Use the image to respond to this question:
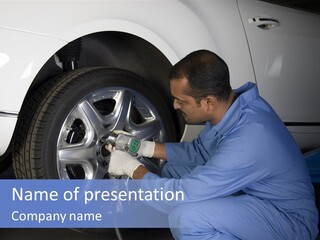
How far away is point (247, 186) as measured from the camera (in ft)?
6.36

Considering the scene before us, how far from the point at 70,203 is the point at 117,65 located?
70 cm

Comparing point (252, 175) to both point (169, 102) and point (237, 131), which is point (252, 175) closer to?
point (237, 131)

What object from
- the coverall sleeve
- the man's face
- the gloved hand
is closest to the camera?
the coverall sleeve

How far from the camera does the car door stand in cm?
255

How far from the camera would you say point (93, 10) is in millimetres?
2018

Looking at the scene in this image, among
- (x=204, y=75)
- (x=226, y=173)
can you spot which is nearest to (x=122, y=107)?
(x=204, y=75)

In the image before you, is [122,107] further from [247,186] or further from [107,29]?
[247,186]

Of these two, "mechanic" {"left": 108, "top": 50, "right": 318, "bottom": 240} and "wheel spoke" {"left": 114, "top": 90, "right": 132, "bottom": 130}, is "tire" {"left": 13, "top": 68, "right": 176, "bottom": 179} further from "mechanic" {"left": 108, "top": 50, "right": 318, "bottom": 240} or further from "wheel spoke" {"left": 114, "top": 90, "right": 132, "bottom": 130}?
"mechanic" {"left": 108, "top": 50, "right": 318, "bottom": 240}

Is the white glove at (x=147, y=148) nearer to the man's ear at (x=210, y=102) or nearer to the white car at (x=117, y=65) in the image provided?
the white car at (x=117, y=65)

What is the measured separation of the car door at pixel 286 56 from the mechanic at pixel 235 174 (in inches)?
23.8

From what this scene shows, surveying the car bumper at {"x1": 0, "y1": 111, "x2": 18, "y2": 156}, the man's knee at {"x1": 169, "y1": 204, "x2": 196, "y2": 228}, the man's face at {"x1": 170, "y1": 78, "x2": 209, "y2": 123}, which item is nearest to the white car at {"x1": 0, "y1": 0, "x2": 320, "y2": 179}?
the car bumper at {"x1": 0, "y1": 111, "x2": 18, "y2": 156}

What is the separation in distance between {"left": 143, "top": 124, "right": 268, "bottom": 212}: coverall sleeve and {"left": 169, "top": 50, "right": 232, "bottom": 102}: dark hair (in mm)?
184

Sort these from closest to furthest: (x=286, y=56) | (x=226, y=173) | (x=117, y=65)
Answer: (x=226, y=173)
(x=117, y=65)
(x=286, y=56)

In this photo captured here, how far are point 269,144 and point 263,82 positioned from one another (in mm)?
782
